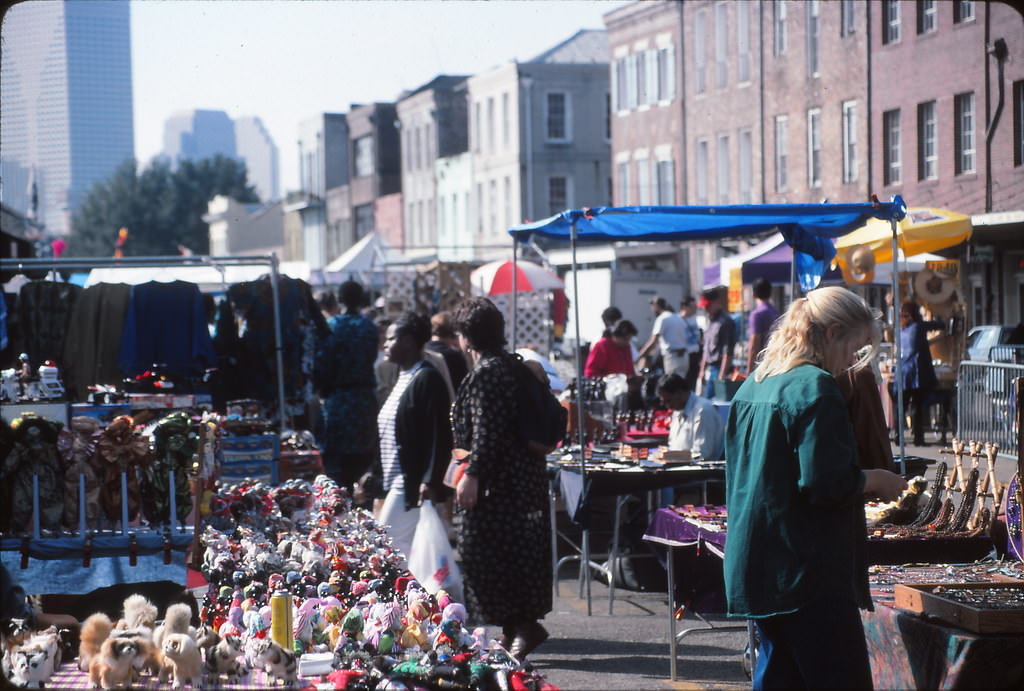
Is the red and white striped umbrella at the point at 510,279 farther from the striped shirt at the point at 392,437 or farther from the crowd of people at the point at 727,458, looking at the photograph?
the striped shirt at the point at 392,437

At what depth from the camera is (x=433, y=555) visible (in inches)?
306

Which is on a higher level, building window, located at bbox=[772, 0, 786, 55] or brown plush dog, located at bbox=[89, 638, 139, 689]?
building window, located at bbox=[772, 0, 786, 55]

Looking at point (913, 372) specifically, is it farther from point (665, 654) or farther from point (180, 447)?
point (180, 447)

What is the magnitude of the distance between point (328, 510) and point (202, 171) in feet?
329

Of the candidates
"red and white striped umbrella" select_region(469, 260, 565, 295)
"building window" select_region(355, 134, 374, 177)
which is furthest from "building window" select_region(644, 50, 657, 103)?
"building window" select_region(355, 134, 374, 177)

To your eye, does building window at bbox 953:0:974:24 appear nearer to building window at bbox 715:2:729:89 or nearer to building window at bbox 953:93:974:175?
building window at bbox 953:93:974:175

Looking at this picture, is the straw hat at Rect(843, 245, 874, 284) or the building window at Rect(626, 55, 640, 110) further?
the building window at Rect(626, 55, 640, 110)

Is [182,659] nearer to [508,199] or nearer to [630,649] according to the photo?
[630,649]

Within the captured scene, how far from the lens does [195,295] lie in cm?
1137

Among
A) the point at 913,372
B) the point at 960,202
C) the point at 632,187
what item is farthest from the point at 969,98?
the point at 632,187

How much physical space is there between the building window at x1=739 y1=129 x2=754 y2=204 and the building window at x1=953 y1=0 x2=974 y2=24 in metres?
9.94

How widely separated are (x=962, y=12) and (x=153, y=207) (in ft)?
270

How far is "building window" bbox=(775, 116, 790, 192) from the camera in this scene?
35906mm

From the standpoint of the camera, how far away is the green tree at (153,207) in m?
100
